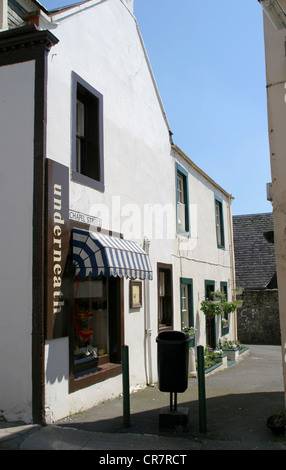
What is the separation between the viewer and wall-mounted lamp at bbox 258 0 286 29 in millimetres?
5820

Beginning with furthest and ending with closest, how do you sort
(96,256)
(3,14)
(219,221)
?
(219,221)
(3,14)
(96,256)

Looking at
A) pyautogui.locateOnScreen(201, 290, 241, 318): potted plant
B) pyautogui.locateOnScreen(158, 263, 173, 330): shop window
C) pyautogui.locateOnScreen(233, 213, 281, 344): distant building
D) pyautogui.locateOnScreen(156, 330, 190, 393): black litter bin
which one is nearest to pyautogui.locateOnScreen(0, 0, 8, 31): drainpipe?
pyautogui.locateOnScreen(158, 263, 173, 330): shop window

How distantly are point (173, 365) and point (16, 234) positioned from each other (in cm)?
297

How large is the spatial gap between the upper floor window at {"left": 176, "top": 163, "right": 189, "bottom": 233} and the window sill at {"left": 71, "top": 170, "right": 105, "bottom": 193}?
4.74m

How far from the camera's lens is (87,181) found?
25.8ft

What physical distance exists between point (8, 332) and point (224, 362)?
863 cm

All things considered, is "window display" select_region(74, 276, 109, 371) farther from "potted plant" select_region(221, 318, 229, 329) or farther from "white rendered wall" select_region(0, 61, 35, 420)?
"potted plant" select_region(221, 318, 229, 329)

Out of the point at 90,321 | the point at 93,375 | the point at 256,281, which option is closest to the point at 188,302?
the point at 90,321

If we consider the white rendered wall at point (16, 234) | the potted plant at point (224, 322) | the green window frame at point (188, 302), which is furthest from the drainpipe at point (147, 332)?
the potted plant at point (224, 322)

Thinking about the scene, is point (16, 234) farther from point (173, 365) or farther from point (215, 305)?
point (215, 305)

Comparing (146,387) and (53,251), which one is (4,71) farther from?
(146,387)

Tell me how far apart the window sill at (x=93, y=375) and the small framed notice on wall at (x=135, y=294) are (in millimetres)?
1348

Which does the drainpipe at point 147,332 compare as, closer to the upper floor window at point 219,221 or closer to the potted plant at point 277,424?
the potted plant at point 277,424

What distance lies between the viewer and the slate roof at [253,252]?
23.7 m
